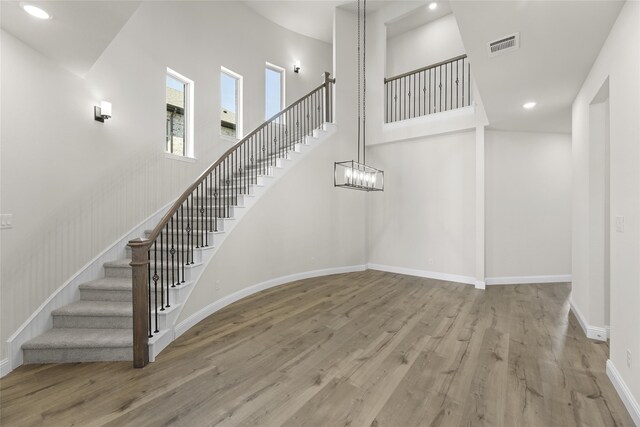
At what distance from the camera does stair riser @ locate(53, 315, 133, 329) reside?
3002mm

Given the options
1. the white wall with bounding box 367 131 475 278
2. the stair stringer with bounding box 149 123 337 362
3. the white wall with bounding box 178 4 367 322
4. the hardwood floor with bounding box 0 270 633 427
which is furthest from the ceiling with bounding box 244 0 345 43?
the hardwood floor with bounding box 0 270 633 427

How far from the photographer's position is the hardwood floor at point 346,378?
79.7 inches

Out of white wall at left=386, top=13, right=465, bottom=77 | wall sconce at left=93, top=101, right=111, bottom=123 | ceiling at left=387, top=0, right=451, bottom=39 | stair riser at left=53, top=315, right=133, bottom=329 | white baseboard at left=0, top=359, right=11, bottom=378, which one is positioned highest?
ceiling at left=387, top=0, right=451, bottom=39

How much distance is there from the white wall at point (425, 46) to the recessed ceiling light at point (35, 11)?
7.07 m

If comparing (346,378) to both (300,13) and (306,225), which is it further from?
(300,13)

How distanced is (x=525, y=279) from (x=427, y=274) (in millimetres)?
1741

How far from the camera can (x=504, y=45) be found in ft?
8.72

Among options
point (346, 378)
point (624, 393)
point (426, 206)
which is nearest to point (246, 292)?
point (346, 378)

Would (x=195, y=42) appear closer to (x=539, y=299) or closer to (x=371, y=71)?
(x=371, y=71)

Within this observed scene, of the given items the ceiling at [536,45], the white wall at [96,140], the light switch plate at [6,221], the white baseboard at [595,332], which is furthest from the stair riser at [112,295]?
the white baseboard at [595,332]

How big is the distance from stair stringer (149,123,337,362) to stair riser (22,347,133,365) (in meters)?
0.30

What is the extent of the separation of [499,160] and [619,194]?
343 centimetres

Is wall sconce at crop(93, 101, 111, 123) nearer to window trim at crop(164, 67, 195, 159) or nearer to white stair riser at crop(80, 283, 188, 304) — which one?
window trim at crop(164, 67, 195, 159)

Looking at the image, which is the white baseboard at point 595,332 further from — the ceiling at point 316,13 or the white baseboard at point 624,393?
the ceiling at point 316,13
